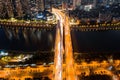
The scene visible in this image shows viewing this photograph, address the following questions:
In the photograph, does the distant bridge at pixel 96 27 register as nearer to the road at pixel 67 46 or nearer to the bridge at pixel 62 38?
the bridge at pixel 62 38

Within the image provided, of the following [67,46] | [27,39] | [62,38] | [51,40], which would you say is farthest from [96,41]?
[27,39]

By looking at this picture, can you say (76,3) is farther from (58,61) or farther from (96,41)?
(58,61)

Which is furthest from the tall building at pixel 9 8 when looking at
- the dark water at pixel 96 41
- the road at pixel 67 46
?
the dark water at pixel 96 41

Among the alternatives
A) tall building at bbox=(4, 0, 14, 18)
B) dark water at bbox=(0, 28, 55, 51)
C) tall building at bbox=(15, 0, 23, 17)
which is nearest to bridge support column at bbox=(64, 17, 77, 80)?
dark water at bbox=(0, 28, 55, 51)

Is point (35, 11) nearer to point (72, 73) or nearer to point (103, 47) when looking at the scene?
point (103, 47)

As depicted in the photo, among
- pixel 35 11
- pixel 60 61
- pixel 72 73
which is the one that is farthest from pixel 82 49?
pixel 35 11

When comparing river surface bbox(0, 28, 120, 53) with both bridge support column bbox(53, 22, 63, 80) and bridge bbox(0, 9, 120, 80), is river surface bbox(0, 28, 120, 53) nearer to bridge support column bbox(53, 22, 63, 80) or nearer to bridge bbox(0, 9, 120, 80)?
bridge bbox(0, 9, 120, 80)
